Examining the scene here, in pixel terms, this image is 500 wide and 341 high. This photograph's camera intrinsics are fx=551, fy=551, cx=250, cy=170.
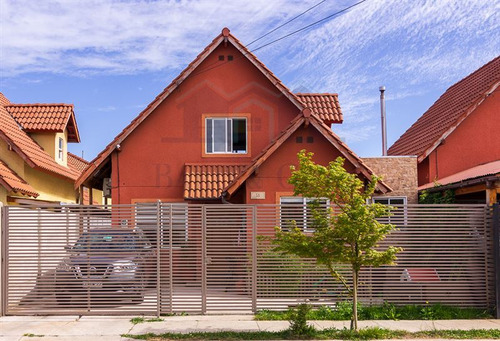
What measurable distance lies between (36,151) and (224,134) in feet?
24.8

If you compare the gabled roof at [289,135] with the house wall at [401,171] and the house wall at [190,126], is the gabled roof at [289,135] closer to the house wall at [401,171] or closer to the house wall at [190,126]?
the house wall at [190,126]

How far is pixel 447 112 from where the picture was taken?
23328 mm

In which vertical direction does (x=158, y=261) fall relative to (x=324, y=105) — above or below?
below

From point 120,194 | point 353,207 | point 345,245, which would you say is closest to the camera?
point 353,207

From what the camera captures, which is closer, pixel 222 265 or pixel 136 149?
pixel 222 265

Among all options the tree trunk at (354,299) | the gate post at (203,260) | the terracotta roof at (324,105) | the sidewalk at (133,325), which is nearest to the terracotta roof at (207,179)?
the terracotta roof at (324,105)

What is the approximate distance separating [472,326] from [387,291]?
1840 millimetres

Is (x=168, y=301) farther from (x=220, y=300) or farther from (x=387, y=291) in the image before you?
(x=387, y=291)

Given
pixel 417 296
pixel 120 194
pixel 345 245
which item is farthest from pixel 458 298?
pixel 120 194

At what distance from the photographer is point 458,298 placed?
12078 mm

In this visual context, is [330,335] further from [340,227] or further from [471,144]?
[471,144]

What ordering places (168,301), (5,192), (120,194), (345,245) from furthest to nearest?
1. (120,194)
2. (5,192)
3. (168,301)
4. (345,245)

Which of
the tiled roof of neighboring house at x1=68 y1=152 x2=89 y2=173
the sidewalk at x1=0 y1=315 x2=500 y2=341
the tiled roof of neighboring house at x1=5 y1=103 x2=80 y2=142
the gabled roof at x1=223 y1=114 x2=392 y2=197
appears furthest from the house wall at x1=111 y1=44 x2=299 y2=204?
the tiled roof of neighboring house at x1=68 y1=152 x2=89 y2=173

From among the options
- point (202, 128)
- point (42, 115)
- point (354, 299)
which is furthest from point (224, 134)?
point (354, 299)
